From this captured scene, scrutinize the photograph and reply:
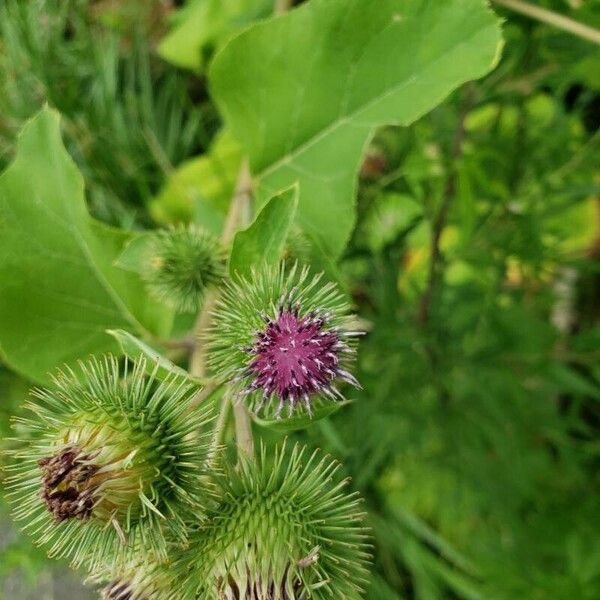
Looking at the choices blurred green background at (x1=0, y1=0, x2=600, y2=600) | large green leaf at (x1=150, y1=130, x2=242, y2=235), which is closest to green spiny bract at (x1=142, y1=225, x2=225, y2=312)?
blurred green background at (x1=0, y1=0, x2=600, y2=600)

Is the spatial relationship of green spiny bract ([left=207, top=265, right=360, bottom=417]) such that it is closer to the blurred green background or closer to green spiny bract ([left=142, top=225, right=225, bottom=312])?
green spiny bract ([left=142, top=225, right=225, bottom=312])

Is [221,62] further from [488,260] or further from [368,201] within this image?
[488,260]

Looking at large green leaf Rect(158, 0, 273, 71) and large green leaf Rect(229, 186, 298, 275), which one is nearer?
large green leaf Rect(229, 186, 298, 275)

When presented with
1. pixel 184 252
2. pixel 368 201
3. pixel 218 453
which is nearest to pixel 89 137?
pixel 368 201

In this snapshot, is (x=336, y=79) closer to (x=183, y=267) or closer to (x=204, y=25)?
(x=183, y=267)

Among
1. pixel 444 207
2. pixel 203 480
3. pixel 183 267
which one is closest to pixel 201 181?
pixel 444 207
